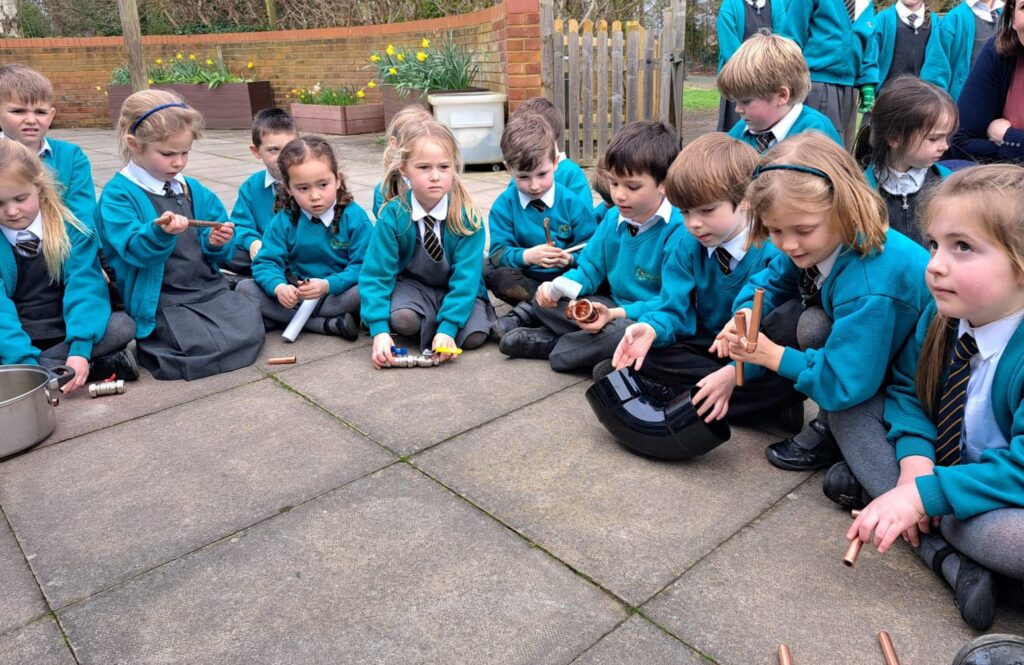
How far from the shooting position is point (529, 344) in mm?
3520

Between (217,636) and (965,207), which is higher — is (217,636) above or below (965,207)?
below

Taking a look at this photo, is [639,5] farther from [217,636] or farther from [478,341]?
[217,636]

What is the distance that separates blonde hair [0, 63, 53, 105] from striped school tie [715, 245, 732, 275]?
3146 millimetres

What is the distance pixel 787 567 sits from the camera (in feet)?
6.60

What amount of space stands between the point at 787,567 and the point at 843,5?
3.63 m

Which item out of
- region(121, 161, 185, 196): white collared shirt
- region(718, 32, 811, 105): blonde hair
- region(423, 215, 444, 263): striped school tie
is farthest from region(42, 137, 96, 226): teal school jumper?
region(718, 32, 811, 105): blonde hair

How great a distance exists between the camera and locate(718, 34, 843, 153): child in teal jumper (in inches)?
130

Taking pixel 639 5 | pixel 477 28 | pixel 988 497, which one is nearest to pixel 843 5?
pixel 988 497

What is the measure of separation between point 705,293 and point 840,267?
0.74 metres

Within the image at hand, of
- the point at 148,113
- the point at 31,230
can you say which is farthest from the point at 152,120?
the point at 31,230

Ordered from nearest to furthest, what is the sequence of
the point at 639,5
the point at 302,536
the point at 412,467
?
1. the point at 302,536
2. the point at 412,467
3. the point at 639,5

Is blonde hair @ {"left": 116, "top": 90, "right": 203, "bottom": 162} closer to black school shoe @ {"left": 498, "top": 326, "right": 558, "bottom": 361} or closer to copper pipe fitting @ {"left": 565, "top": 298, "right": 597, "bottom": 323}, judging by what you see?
black school shoe @ {"left": 498, "top": 326, "right": 558, "bottom": 361}

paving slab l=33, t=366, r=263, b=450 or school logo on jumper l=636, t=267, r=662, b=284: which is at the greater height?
school logo on jumper l=636, t=267, r=662, b=284

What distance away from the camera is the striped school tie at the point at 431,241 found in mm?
3686
